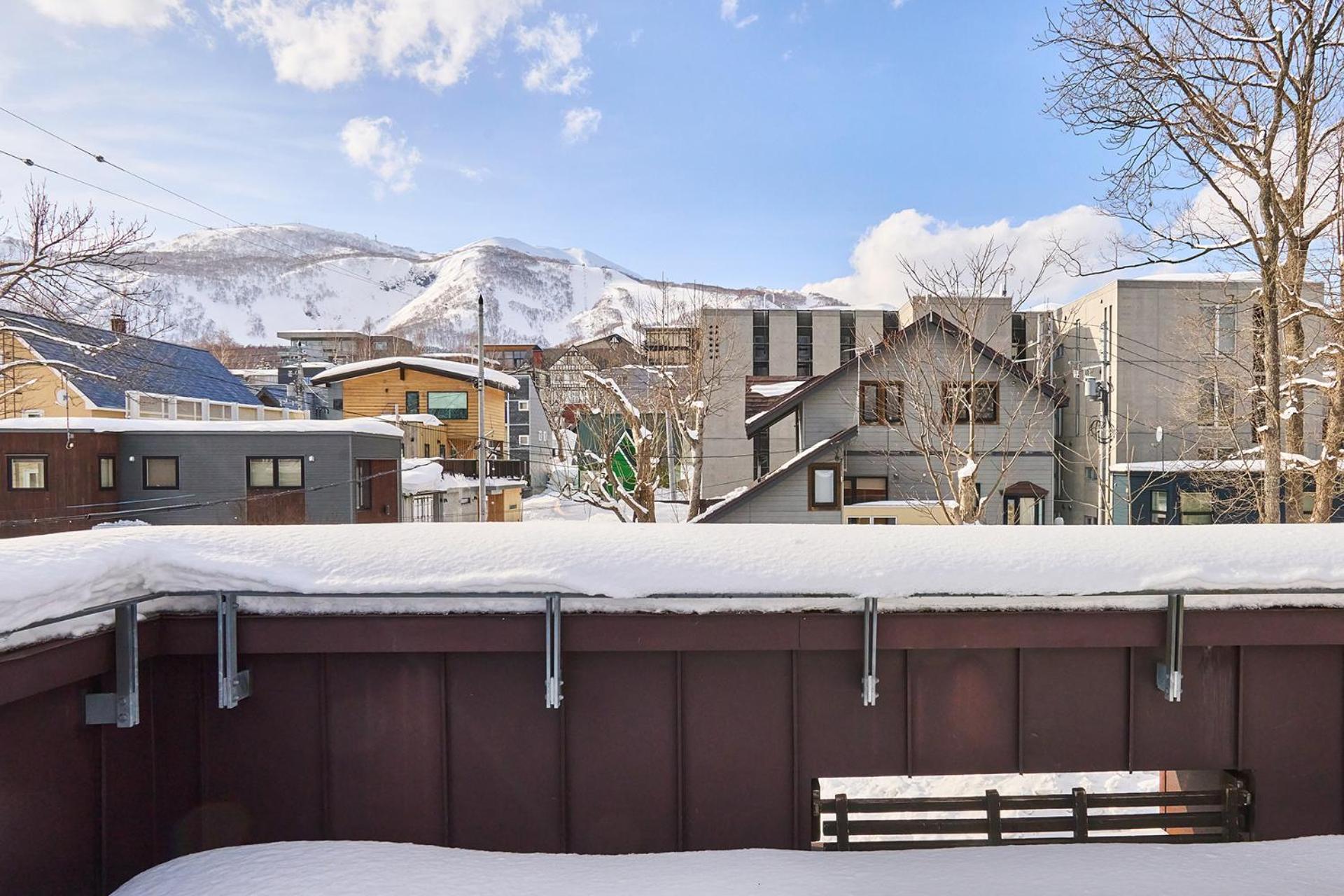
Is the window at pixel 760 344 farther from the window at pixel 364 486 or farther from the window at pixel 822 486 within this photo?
the window at pixel 364 486

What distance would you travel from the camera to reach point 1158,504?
1858cm

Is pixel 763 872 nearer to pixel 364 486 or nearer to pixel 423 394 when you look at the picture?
pixel 364 486

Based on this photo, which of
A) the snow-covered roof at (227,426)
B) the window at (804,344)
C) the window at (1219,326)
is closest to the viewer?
the window at (1219,326)

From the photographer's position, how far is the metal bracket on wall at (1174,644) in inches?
120

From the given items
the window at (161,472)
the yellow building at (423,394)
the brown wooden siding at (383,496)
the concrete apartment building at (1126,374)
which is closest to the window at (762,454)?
the concrete apartment building at (1126,374)

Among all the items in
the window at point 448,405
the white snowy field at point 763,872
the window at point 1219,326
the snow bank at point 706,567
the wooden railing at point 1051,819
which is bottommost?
the wooden railing at point 1051,819

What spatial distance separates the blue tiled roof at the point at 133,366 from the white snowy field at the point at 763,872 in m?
15.6

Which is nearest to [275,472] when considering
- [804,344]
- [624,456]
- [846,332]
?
[624,456]

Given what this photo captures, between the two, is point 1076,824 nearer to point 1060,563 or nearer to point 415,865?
point 1060,563

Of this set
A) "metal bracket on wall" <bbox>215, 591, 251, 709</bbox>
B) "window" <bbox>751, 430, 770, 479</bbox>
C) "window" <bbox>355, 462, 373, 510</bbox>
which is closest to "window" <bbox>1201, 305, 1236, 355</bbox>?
"window" <bbox>751, 430, 770, 479</bbox>

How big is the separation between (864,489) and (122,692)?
15.5m

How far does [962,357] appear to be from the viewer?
1352 centimetres

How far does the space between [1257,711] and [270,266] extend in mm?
243648

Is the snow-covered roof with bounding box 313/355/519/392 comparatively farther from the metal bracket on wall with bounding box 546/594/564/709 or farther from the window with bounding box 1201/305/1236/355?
the metal bracket on wall with bounding box 546/594/564/709
